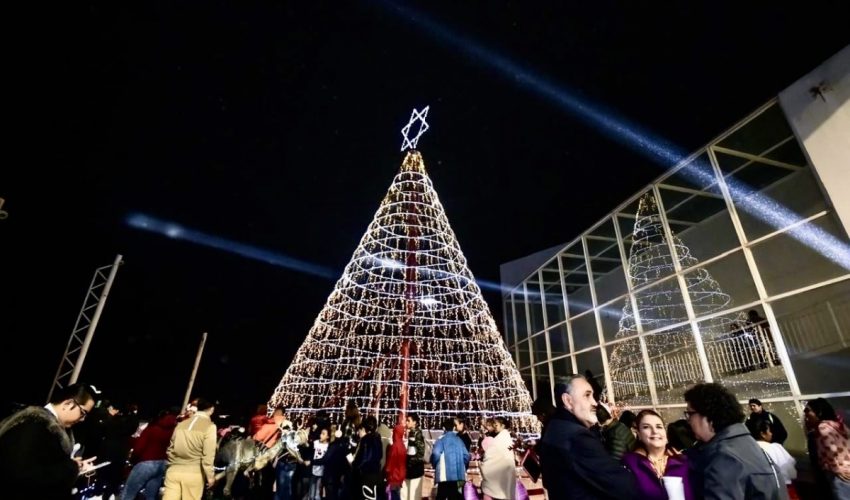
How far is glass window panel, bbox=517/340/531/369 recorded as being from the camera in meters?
17.1

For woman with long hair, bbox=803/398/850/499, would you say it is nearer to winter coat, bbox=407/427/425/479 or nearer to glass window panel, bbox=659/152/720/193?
winter coat, bbox=407/427/425/479

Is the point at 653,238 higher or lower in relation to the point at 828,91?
lower

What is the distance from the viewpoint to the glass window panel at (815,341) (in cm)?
785

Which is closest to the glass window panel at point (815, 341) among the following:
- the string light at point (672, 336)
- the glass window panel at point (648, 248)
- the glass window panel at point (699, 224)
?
the string light at point (672, 336)

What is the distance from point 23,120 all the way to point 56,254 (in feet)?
14.8

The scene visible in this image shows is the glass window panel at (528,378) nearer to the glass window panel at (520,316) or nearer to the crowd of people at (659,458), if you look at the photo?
the glass window panel at (520,316)

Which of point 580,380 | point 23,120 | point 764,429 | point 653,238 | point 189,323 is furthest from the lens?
point 189,323

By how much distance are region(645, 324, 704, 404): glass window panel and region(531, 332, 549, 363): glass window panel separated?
561cm

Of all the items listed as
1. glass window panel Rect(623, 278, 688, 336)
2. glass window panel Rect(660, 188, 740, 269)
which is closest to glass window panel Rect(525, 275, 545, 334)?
glass window panel Rect(623, 278, 688, 336)

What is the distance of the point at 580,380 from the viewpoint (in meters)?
2.42

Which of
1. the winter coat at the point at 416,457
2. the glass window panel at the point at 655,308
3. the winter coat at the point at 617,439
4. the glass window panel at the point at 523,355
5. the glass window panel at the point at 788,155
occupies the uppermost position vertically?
the glass window panel at the point at 788,155

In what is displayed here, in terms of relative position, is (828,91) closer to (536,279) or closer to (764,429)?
(764,429)

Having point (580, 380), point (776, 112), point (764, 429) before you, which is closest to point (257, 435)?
point (580, 380)

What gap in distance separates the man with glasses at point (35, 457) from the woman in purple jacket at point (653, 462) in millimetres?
A: 3419
